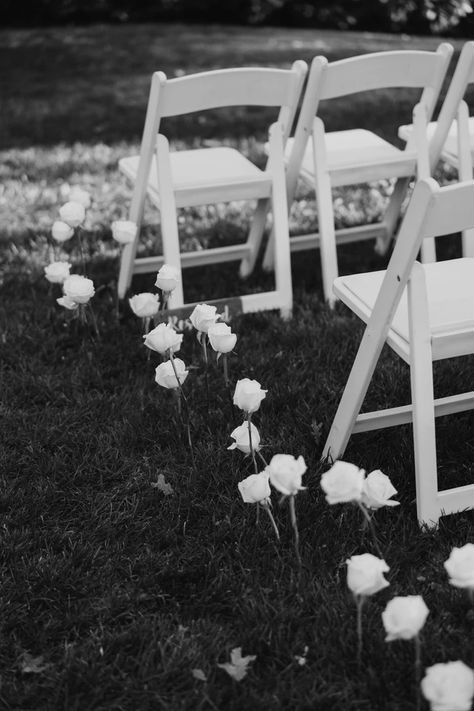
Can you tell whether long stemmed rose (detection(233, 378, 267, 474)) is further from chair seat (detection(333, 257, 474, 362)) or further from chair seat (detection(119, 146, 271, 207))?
chair seat (detection(119, 146, 271, 207))

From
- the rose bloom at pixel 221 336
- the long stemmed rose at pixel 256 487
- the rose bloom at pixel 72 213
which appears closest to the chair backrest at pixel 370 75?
the rose bloom at pixel 72 213

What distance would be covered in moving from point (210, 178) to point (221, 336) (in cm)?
126

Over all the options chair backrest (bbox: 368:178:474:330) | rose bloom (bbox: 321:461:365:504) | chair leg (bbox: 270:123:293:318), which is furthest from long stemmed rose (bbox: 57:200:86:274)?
rose bloom (bbox: 321:461:365:504)

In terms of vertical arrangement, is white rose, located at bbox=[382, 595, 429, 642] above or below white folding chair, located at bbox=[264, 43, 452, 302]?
below

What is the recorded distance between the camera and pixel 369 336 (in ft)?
8.21

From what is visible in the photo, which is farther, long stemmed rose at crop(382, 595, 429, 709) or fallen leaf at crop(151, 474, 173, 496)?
fallen leaf at crop(151, 474, 173, 496)

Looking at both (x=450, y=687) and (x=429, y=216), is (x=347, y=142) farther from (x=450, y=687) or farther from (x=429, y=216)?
(x=450, y=687)

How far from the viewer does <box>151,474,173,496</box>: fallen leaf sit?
2.73m

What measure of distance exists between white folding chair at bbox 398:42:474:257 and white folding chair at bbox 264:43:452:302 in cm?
7

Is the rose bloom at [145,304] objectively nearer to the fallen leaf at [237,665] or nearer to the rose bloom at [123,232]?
the rose bloom at [123,232]

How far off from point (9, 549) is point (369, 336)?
122cm

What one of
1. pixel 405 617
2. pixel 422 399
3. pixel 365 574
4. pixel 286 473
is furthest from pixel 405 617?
pixel 422 399

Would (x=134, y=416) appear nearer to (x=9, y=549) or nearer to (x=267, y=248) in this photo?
(x=9, y=549)

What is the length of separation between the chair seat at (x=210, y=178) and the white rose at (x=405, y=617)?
2.24 m
